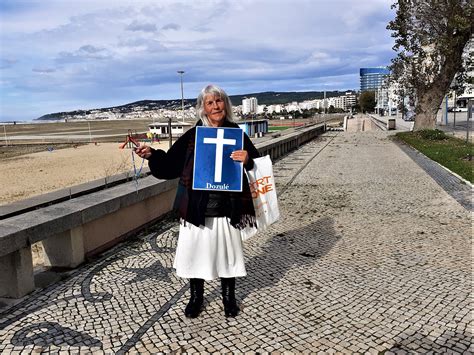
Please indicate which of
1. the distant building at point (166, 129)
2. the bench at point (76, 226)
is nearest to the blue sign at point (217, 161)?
the bench at point (76, 226)

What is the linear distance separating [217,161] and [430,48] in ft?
82.1

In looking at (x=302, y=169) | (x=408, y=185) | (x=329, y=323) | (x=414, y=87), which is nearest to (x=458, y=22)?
(x=414, y=87)

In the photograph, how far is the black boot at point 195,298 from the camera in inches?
149

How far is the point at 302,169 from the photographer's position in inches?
549

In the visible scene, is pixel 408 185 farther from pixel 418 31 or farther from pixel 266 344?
pixel 418 31

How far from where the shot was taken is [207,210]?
357 centimetres

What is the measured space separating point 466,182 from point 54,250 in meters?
9.00

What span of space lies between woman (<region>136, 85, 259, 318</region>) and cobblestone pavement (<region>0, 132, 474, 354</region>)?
53 cm

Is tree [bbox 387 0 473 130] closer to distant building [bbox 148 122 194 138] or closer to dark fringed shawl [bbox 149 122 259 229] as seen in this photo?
dark fringed shawl [bbox 149 122 259 229]

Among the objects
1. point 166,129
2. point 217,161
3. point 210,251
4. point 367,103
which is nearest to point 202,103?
point 217,161

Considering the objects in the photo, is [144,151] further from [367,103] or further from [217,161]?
[367,103]

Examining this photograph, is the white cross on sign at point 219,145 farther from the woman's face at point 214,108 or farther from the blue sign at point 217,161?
the woman's face at point 214,108

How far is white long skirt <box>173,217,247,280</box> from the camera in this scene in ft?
11.7

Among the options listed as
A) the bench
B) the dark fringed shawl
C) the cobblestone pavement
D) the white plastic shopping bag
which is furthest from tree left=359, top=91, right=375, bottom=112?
the dark fringed shawl
